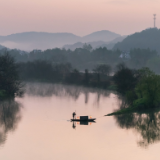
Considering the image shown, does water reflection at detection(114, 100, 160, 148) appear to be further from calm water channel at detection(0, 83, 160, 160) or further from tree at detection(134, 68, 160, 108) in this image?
tree at detection(134, 68, 160, 108)

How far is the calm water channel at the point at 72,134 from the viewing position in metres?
35.7

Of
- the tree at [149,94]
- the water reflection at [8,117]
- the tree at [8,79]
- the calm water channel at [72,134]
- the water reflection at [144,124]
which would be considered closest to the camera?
the calm water channel at [72,134]

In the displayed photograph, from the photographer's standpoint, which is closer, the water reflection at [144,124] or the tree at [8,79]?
the water reflection at [144,124]

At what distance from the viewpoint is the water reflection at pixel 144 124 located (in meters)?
41.5

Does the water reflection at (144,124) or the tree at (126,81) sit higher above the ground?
the tree at (126,81)

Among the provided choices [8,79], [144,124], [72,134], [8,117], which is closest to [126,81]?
[8,79]

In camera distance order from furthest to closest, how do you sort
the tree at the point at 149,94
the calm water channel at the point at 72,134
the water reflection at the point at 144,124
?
1. the tree at the point at 149,94
2. the water reflection at the point at 144,124
3. the calm water channel at the point at 72,134

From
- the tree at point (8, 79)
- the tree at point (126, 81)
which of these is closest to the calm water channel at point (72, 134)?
the tree at point (8, 79)

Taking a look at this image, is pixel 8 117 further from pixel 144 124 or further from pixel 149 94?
pixel 149 94

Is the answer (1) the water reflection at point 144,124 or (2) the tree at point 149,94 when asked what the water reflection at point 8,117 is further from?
(2) the tree at point 149,94

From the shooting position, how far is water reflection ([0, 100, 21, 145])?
149 feet

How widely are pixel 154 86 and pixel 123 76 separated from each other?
56.1 ft

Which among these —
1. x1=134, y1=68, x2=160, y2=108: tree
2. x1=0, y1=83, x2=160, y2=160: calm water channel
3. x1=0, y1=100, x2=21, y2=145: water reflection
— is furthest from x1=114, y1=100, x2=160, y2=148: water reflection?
x1=0, y1=100, x2=21, y2=145: water reflection

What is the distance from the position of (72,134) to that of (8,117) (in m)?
15.9
